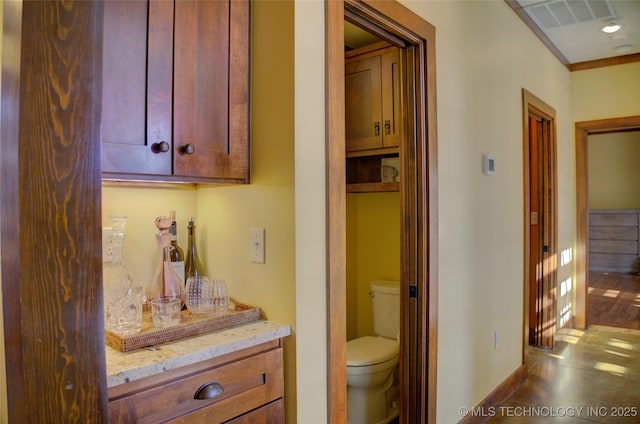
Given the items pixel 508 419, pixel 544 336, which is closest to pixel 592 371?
pixel 544 336

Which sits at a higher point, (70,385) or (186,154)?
(186,154)

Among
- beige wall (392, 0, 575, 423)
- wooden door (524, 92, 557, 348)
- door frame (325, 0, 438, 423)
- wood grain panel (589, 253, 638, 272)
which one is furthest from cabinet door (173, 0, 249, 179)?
wood grain panel (589, 253, 638, 272)

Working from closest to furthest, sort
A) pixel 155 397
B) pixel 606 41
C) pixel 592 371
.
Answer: pixel 155 397, pixel 592 371, pixel 606 41

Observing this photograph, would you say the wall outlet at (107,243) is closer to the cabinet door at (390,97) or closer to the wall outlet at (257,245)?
the wall outlet at (257,245)

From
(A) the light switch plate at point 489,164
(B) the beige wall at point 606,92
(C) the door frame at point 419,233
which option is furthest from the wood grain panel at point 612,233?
(C) the door frame at point 419,233

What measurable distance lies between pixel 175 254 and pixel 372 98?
1744mm

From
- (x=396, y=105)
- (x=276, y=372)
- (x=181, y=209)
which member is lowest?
(x=276, y=372)

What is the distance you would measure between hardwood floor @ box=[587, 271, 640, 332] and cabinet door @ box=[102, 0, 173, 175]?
4.88 metres

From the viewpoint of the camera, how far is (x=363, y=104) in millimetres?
2848

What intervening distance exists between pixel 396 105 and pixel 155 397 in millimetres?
2119

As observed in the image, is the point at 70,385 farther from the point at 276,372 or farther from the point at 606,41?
the point at 606,41

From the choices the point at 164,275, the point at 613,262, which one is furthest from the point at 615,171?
the point at 164,275

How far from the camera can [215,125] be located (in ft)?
4.53

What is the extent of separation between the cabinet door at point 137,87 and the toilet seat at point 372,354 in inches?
61.4
